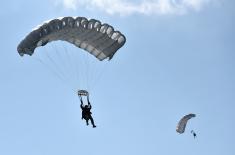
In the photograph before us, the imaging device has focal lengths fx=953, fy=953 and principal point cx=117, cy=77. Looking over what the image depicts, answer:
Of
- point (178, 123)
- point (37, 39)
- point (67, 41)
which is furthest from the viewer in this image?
point (178, 123)

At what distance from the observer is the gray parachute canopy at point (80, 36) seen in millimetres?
51000

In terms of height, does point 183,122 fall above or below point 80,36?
above

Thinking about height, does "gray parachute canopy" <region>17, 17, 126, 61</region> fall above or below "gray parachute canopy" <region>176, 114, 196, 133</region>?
below

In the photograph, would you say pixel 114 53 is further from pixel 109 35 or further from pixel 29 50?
pixel 29 50

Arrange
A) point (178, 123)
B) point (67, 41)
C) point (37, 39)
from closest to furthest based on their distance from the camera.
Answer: point (37, 39), point (67, 41), point (178, 123)

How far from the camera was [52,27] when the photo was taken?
50.9 m

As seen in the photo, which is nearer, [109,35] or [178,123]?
[109,35]

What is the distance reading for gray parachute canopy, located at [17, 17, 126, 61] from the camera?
51.0m

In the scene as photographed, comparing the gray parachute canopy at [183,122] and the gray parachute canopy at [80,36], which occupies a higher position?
the gray parachute canopy at [183,122]

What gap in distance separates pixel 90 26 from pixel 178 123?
1792 centimetres

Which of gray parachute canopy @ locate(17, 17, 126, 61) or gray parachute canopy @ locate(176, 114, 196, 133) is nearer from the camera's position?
gray parachute canopy @ locate(17, 17, 126, 61)

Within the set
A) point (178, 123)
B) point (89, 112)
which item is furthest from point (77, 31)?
point (178, 123)

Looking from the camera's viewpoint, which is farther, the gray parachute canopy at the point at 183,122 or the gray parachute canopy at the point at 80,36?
the gray parachute canopy at the point at 183,122

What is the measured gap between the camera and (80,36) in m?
53.3
